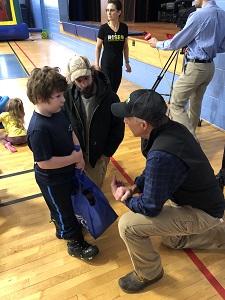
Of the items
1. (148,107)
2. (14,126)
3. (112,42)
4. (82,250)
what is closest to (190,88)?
(112,42)

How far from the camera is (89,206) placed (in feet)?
5.04

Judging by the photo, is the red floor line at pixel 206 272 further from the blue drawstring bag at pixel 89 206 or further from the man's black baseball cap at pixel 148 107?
the man's black baseball cap at pixel 148 107

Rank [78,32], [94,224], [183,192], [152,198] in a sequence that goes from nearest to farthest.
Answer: [152,198]
[183,192]
[94,224]
[78,32]

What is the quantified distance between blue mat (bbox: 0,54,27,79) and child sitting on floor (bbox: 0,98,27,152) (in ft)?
10.3

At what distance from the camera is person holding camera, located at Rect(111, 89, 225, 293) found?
117 centimetres

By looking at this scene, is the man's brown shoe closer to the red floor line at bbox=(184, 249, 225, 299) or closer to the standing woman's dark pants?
the red floor line at bbox=(184, 249, 225, 299)

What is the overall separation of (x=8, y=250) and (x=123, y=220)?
93cm

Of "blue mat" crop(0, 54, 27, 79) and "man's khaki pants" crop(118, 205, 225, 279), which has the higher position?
"man's khaki pants" crop(118, 205, 225, 279)

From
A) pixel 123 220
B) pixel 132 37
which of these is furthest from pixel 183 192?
pixel 132 37

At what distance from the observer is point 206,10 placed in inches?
93.4

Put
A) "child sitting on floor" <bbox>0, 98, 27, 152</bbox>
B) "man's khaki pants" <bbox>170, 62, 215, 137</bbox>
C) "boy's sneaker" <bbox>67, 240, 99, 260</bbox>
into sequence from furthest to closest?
"child sitting on floor" <bbox>0, 98, 27, 152</bbox>
"man's khaki pants" <bbox>170, 62, 215, 137</bbox>
"boy's sneaker" <bbox>67, 240, 99, 260</bbox>

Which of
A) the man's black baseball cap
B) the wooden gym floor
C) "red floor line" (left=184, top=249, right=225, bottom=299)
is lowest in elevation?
the wooden gym floor

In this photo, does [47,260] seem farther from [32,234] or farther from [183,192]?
[183,192]

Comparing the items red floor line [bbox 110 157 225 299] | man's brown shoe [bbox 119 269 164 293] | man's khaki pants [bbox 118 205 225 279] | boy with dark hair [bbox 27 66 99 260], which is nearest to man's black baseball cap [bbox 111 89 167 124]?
boy with dark hair [bbox 27 66 99 260]
